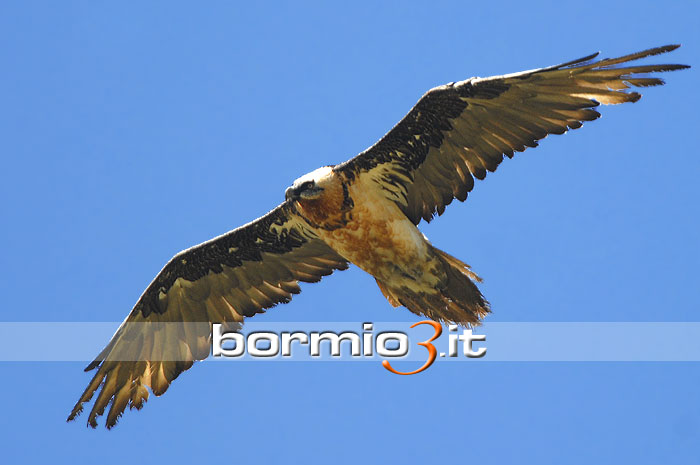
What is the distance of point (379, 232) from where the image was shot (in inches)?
446

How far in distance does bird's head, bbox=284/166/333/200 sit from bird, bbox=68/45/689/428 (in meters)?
0.01

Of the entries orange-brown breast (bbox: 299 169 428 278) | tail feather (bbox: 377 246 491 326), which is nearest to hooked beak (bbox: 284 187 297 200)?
orange-brown breast (bbox: 299 169 428 278)

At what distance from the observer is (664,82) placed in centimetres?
1023

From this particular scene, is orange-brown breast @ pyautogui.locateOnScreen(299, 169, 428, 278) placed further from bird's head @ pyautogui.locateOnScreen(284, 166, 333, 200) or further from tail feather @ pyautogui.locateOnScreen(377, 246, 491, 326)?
tail feather @ pyautogui.locateOnScreen(377, 246, 491, 326)

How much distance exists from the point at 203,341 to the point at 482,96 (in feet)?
14.6

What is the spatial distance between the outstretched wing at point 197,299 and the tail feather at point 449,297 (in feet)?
3.75

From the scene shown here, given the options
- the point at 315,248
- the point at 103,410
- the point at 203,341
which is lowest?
the point at 103,410

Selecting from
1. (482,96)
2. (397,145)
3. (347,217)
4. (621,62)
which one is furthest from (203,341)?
(621,62)

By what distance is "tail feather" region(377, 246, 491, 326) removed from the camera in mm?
11391

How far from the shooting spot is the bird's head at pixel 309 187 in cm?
1109

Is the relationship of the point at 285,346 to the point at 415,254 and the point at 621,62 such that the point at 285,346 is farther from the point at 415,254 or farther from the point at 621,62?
the point at 621,62

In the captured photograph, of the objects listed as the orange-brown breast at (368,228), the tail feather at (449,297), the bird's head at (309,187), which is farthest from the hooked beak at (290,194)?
the tail feather at (449,297)

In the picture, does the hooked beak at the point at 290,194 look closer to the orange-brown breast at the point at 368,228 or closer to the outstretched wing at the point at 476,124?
the orange-brown breast at the point at 368,228

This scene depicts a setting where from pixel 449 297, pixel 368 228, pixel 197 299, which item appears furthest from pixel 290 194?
pixel 197 299
